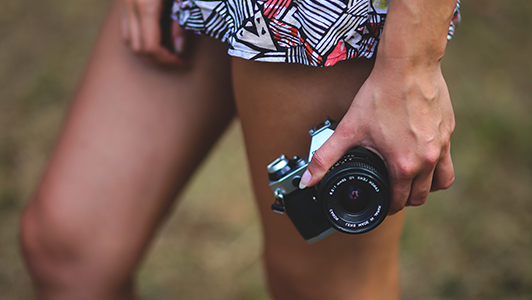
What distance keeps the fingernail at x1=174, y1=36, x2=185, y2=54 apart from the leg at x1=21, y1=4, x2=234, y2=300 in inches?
1.6

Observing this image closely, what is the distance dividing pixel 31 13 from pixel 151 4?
7.48ft

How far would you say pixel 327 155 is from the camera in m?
0.63

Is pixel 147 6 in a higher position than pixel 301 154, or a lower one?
higher

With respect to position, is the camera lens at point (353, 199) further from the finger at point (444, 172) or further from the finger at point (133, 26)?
the finger at point (133, 26)

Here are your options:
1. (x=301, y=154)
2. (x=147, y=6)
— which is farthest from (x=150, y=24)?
(x=301, y=154)

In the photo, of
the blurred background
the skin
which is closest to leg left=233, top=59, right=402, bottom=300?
the skin

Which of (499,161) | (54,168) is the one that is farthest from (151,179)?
(499,161)

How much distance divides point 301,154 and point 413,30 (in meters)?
0.27

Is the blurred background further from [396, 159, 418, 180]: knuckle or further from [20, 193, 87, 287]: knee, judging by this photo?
[396, 159, 418, 180]: knuckle

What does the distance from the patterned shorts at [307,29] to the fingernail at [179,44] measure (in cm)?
26

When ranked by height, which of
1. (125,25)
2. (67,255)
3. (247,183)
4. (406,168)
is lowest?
(247,183)

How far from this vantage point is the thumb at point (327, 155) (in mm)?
619

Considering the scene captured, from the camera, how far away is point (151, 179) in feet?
3.10

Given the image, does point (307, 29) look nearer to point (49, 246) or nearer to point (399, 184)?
point (399, 184)
